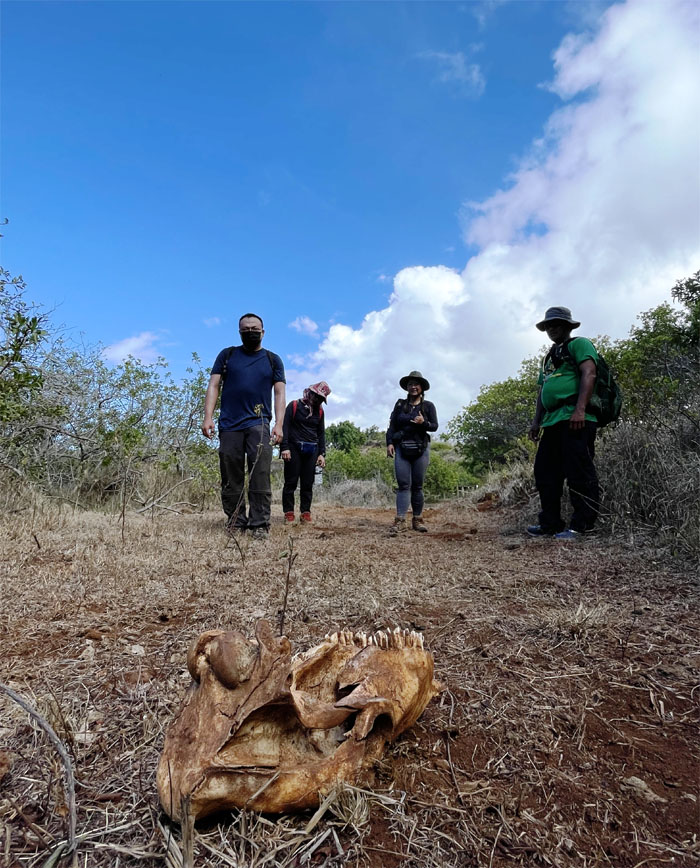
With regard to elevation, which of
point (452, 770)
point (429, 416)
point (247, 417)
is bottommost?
point (452, 770)

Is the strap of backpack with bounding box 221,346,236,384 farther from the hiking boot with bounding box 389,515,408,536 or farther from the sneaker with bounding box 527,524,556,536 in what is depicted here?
the sneaker with bounding box 527,524,556,536

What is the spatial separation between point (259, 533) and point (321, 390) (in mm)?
2565

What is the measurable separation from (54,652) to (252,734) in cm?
134

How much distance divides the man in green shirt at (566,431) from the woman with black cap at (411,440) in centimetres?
153

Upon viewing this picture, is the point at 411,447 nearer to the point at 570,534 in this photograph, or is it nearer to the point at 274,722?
the point at 570,534

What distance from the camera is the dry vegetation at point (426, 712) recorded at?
1054mm

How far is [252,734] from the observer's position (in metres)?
1.15

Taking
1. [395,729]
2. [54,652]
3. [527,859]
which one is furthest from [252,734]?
[54,652]

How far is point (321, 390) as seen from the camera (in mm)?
7004

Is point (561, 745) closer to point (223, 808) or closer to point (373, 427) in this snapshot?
point (223, 808)

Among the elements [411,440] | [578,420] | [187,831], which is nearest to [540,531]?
[578,420]

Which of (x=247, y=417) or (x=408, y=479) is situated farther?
(x=408, y=479)

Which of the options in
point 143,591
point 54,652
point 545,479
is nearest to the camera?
point 54,652

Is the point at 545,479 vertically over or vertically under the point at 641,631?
over
